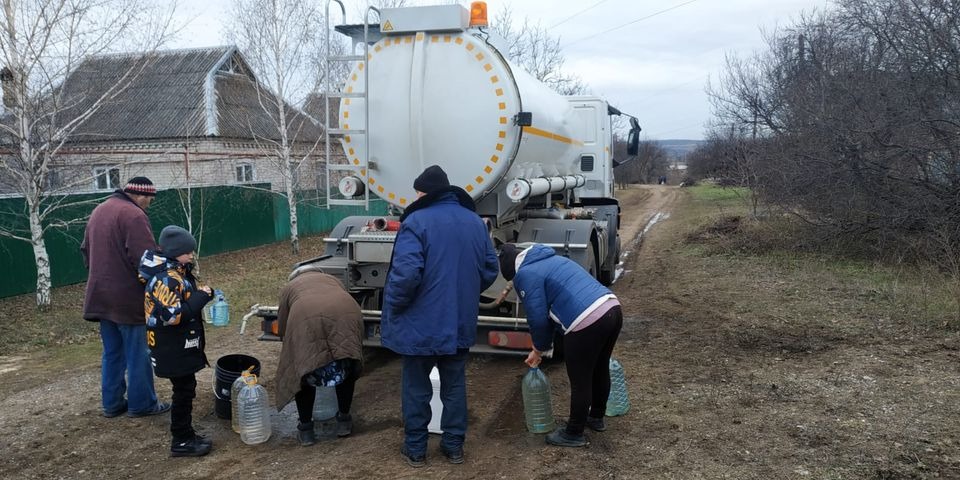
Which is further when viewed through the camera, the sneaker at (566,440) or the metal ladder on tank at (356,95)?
the metal ladder on tank at (356,95)

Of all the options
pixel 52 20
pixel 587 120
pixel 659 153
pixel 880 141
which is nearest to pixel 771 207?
pixel 880 141

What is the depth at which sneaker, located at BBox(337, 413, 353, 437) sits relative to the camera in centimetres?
481

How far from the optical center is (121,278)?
16.5 feet

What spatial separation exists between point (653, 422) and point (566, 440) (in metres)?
0.80

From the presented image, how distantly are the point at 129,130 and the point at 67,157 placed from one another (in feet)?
32.4

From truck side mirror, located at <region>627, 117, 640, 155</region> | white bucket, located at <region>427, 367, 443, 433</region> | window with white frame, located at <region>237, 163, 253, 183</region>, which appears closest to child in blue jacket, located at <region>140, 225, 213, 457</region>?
white bucket, located at <region>427, 367, 443, 433</region>

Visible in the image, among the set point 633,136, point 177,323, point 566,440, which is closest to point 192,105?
point 633,136

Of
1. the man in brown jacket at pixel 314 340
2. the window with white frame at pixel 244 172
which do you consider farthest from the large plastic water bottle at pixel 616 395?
Result: the window with white frame at pixel 244 172

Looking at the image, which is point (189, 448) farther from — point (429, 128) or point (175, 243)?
point (429, 128)

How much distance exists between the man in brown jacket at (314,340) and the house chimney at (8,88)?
6.98m

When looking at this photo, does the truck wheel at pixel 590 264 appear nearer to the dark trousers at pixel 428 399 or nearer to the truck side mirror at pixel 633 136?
the dark trousers at pixel 428 399

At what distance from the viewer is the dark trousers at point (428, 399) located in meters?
4.30

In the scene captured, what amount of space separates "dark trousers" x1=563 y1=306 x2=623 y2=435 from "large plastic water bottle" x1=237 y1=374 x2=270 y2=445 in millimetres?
2100

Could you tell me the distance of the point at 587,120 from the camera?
34.8 ft
